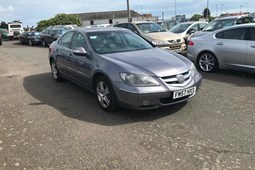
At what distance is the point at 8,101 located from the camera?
6.39 m

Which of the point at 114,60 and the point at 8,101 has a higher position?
the point at 114,60

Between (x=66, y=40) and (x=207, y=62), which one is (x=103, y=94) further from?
(x=207, y=62)

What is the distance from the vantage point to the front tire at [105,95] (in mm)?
4949

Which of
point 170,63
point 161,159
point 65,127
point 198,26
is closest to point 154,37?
point 198,26

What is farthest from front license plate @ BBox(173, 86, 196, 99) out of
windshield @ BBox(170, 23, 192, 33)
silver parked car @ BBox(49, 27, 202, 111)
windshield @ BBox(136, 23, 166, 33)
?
windshield @ BBox(170, 23, 192, 33)

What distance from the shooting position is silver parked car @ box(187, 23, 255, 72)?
7227mm

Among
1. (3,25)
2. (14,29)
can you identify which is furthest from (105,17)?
(14,29)

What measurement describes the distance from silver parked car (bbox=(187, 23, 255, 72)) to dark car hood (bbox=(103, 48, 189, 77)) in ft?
8.76

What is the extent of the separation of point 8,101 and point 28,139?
8.06 feet

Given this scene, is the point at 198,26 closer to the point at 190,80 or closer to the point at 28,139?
the point at 190,80

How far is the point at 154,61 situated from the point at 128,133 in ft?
4.74

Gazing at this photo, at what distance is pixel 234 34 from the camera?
7.67 meters

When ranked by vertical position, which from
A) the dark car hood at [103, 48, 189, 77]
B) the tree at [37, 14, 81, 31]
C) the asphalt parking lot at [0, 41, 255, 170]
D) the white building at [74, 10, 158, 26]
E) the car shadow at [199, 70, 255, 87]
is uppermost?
the white building at [74, 10, 158, 26]

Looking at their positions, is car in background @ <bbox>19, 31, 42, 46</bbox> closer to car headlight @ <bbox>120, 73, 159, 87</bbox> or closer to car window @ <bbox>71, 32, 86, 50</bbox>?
car window @ <bbox>71, 32, 86, 50</bbox>
